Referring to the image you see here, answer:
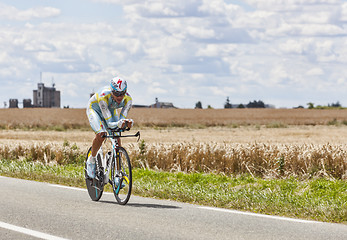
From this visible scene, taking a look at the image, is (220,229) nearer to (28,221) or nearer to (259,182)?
(28,221)

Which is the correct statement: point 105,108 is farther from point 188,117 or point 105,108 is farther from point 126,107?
point 188,117

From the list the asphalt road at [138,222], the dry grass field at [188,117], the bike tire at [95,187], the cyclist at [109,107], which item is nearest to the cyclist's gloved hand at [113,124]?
the cyclist at [109,107]

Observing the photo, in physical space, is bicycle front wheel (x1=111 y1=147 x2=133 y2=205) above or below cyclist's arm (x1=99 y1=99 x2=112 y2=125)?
below

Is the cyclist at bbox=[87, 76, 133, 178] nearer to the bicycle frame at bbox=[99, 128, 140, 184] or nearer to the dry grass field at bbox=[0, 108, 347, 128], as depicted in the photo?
the bicycle frame at bbox=[99, 128, 140, 184]

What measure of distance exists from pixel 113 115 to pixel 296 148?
24.8 ft

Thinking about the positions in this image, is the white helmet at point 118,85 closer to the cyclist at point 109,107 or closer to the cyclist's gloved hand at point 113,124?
the cyclist at point 109,107

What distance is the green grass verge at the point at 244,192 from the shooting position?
376 inches

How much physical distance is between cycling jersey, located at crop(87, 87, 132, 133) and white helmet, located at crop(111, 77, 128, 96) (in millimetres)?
276

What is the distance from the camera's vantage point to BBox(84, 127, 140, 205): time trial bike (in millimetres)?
9969

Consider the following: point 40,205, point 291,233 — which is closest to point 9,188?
point 40,205

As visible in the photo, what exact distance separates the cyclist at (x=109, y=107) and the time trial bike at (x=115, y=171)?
153 millimetres

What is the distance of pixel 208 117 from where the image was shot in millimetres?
74188

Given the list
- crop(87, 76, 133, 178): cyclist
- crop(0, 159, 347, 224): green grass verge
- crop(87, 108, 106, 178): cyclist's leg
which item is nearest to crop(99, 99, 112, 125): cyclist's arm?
crop(87, 76, 133, 178): cyclist

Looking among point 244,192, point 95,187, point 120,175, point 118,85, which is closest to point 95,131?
point 120,175
